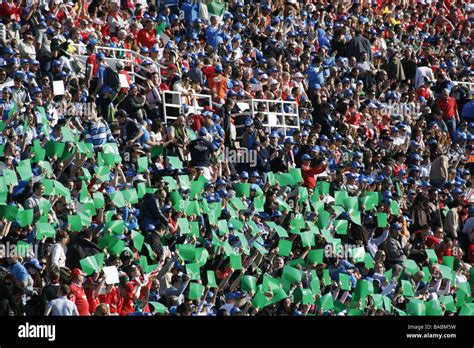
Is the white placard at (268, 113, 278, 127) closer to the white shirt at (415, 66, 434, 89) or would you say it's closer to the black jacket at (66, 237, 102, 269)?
the white shirt at (415, 66, 434, 89)

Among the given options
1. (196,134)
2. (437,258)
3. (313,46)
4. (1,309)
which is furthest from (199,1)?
(1,309)

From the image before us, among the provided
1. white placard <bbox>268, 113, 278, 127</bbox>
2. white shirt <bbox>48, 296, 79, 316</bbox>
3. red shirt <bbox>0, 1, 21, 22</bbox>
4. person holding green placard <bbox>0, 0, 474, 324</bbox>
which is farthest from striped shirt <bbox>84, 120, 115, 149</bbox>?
white shirt <bbox>48, 296, 79, 316</bbox>

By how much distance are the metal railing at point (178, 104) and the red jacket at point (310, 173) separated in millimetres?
1952

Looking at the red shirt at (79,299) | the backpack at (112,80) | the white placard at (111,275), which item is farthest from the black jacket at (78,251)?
the backpack at (112,80)

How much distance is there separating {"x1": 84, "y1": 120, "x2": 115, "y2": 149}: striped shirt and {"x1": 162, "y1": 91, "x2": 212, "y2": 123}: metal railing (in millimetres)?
2298

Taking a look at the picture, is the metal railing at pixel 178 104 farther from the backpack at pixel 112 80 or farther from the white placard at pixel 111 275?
the white placard at pixel 111 275

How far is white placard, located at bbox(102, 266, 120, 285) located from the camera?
769 inches

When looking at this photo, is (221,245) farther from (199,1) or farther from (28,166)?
(199,1)

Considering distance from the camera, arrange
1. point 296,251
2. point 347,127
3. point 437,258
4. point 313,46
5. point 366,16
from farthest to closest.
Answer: point 366,16
point 313,46
point 347,127
point 437,258
point 296,251

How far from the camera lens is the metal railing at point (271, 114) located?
2678 centimetres

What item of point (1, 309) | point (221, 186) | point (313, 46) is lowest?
point (1, 309)

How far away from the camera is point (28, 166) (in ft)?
70.1

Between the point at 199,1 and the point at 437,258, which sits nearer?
the point at 437,258

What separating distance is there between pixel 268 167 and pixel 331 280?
3546 mm
